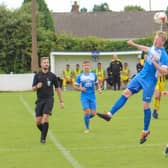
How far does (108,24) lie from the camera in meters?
76.8

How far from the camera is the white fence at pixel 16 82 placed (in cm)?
3772

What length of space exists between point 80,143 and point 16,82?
24.4 metres

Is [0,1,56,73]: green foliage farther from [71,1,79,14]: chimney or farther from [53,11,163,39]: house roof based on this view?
[71,1,79,14]: chimney

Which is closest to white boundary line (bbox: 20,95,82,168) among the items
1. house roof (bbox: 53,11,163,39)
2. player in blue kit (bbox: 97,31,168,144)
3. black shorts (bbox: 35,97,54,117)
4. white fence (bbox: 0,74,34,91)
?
black shorts (bbox: 35,97,54,117)

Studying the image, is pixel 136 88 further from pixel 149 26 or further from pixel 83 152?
pixel 149 26

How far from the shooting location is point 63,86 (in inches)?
1500

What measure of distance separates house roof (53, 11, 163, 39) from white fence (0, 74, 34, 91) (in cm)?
3581

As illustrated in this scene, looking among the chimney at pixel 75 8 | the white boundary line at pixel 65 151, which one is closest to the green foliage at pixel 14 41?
the white boundary line at pixel 65 151

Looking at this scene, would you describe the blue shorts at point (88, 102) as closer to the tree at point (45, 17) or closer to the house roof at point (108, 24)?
the tree at point (45, 17)

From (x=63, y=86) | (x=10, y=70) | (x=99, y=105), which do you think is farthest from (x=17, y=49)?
A: (x=99, y=105)

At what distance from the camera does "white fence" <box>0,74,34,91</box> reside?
3772 centimetres

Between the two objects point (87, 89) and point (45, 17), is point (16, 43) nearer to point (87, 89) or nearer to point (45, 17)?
point (45, 17)

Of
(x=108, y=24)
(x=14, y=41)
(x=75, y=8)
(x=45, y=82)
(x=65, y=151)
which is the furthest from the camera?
(x=75, y=8)

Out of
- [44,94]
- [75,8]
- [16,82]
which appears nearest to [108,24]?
[75,8]
